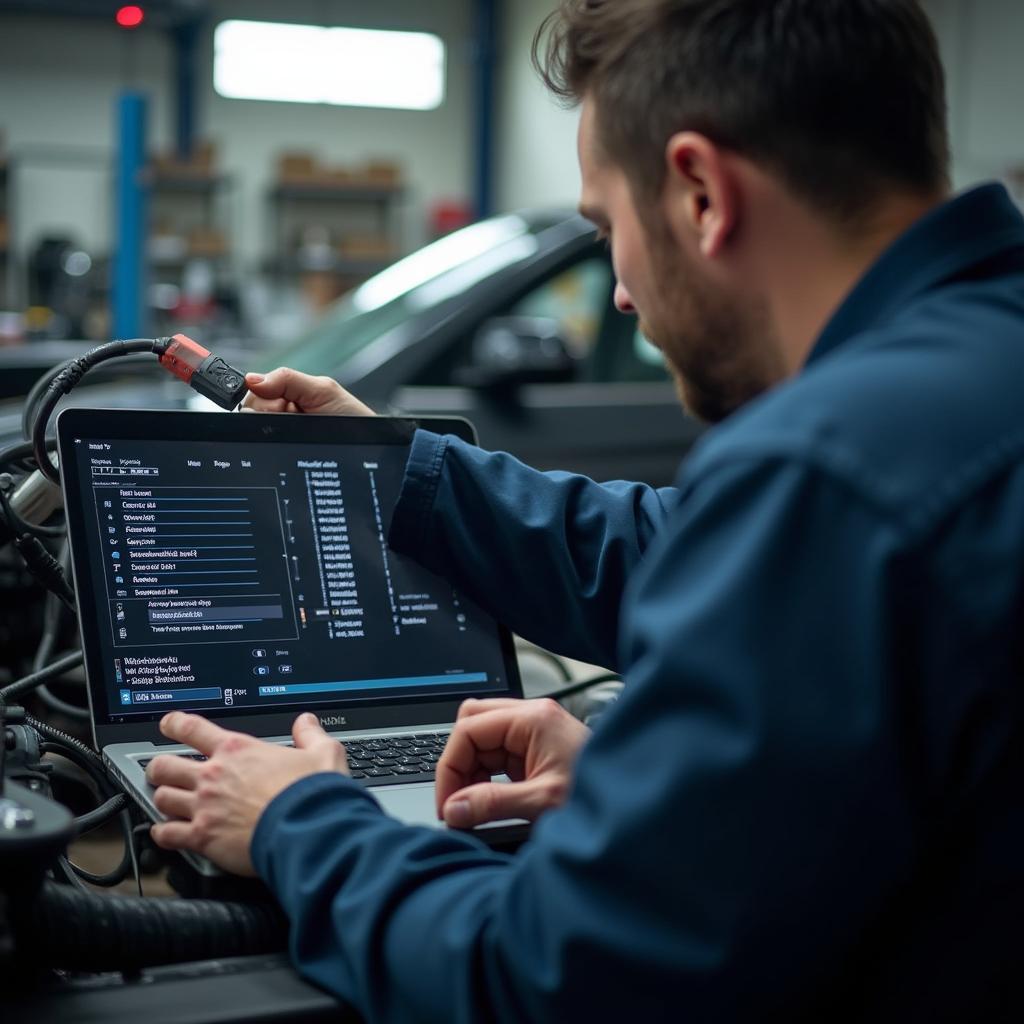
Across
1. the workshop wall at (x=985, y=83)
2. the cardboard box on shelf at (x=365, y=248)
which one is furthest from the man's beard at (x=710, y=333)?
the cardboard box on shelf at (x=365, y=248)

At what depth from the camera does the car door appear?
2.87 m

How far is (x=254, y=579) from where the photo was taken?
1.16 metres

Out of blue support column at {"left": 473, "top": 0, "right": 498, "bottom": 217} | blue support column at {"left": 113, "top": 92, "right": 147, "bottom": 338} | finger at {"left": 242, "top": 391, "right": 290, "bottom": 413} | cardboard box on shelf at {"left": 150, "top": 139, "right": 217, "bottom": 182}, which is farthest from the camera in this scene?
blue support column at {"left": 473, "top": 0, "right": 498, "bottom": 217}

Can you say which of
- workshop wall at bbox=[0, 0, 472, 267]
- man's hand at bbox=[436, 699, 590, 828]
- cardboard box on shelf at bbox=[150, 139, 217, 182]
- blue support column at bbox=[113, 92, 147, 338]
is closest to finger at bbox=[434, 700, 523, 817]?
man's hand at bbox=[436, 699, 590, 828]

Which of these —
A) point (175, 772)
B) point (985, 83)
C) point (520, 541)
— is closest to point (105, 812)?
point (175, 772)

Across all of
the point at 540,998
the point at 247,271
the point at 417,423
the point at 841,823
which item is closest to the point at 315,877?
the point at 540,998

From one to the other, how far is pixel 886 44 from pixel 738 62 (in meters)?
0.08

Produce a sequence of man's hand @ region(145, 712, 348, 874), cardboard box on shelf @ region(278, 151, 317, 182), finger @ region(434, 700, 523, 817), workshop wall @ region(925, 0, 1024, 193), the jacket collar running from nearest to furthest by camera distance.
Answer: the jacket collar → man's hand @ region(145, 712, 348, 874) → finger @ region(434, 700, 523, 817) → workshop wall @ region(925, 0, 1024, 193) → cardboard box on shelf @ region(278, 151, 317, 182)

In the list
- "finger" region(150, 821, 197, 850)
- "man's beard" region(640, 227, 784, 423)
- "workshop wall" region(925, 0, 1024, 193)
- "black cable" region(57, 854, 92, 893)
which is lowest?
"black cable" region(57, 854, 92, 893)

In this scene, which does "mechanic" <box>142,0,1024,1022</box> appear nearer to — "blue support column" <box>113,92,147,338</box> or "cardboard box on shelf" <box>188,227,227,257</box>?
"blue support column" <box>113,92,147,338</box>

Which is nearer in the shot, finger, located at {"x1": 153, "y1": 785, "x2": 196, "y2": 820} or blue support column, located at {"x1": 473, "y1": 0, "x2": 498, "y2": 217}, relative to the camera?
finger, located at {"x1": 153, "y1": 785, "x2": 196, "y2": 820}

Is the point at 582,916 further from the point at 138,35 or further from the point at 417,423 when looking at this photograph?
the point at 138,35

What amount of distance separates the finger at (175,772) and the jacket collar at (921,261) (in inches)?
19.4

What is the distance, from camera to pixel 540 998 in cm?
62
